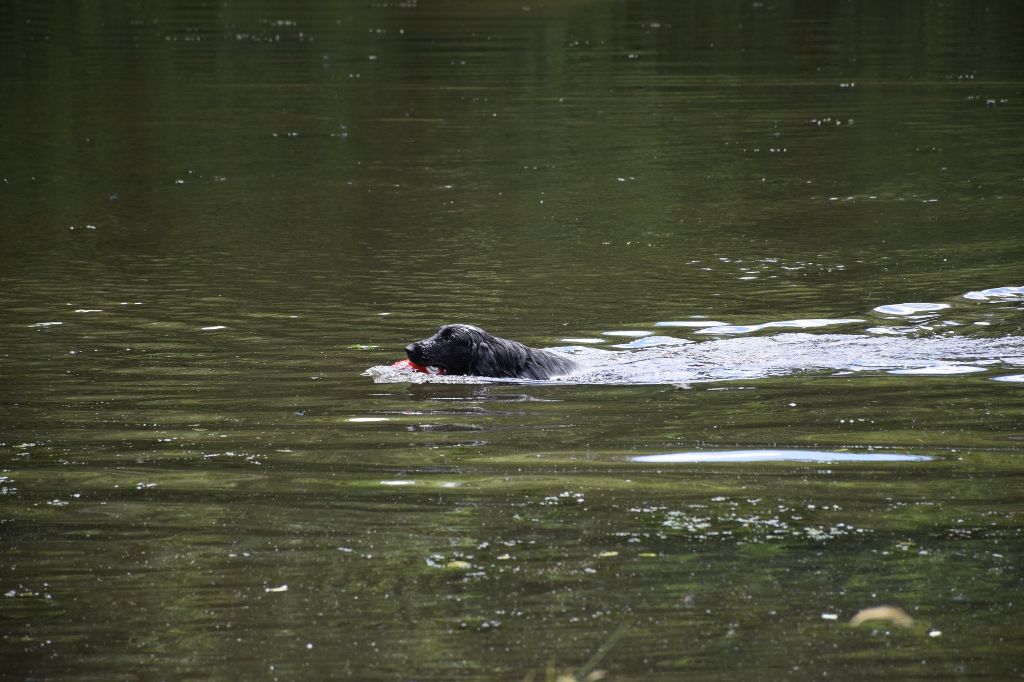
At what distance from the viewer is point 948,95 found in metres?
30.6

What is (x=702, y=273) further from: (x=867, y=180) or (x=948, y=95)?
(x=948, y=95)

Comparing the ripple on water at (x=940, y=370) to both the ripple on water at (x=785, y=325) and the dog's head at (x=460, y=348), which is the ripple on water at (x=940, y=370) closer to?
the ripple on water at (x=785, y=325)

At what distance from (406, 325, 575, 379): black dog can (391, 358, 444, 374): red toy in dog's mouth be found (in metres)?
0.03

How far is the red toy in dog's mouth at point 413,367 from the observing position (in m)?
12.0

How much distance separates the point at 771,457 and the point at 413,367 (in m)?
3.82

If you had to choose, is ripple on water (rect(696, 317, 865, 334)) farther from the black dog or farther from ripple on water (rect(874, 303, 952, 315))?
the black dog

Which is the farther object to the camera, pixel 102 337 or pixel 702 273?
pixel 702 273

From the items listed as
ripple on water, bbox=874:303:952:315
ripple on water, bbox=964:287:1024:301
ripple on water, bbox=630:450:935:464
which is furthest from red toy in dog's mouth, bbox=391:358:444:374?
ripple on water, bbox=964:287:1024:301

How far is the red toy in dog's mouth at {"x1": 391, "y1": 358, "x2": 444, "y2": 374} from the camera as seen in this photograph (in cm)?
1197

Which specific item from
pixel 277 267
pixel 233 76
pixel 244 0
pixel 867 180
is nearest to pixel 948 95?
pixel 867 180

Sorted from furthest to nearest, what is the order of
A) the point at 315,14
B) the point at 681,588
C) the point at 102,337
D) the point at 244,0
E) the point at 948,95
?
the point at 244,0 → the point at 315,14 → the point at 948,95 → the point at 102,337 → the point at 681,588

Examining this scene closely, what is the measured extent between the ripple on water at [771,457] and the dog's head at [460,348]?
3346mm

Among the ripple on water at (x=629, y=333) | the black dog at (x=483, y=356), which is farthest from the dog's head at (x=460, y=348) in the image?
the ripple on water at (x=629, y=333)

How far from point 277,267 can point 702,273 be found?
4555 mm
